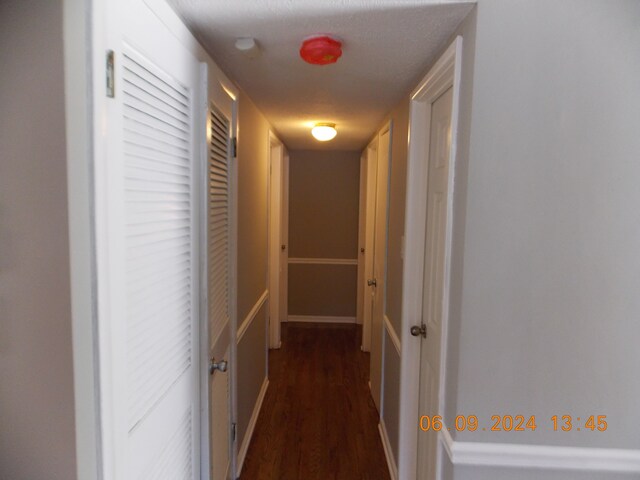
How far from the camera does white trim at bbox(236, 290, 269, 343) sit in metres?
2.23

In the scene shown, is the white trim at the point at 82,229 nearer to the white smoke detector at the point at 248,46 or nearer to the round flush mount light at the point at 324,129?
the white smoke detector at the point at 248,46

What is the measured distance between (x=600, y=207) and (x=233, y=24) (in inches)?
49.4

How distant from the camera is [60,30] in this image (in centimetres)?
75

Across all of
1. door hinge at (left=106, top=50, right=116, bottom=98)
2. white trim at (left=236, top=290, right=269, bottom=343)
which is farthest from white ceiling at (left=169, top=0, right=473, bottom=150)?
white trim at (left=236, top=290, right=269, bottom=343)

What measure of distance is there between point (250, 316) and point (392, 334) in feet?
2.86

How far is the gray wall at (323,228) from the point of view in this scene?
16.3ft

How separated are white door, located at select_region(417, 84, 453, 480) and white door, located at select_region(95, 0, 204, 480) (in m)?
0.99

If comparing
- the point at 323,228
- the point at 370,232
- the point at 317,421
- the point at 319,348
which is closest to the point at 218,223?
the point at 317,421

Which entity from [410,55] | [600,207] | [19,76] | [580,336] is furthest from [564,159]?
[19,76]

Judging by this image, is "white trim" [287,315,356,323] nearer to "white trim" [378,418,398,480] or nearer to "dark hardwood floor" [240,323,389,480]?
"dark hardwood floor" [240,323,389,480]

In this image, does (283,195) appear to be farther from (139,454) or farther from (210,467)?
(139,454)

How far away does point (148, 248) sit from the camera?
3.41ft

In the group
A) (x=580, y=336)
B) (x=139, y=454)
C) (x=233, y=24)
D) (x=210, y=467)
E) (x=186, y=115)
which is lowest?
(x=210, y=467)

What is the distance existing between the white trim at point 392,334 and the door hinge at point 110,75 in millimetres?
1805
